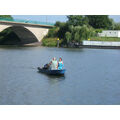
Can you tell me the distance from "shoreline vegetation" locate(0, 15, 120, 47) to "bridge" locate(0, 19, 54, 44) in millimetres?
2216

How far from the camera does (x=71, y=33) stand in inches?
3204

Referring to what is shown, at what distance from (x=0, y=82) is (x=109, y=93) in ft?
33.5

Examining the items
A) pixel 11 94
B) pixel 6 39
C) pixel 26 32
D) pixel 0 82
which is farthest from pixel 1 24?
pixel 11 94

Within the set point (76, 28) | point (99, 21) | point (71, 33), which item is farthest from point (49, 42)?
point (99, 21)

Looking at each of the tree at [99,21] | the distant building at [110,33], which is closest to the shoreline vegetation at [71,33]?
the tree at [99,21]

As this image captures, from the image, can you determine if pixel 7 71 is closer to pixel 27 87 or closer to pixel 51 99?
pixel 27 87

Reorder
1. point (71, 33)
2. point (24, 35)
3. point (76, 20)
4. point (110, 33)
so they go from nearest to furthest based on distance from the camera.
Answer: point (71, 33), point (76, 20), point (24, 35), point (110, 33)

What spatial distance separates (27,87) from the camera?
2473cm

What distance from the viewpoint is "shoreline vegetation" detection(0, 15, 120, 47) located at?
79750 mm

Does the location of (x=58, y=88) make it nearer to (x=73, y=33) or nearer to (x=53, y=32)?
(x=73, y=33)

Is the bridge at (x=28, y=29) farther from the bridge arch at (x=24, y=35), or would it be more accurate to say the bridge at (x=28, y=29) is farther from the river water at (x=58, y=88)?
the river water at (x=58, y=88)

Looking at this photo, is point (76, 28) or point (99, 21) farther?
point (99, 21)

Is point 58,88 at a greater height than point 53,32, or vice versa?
point 53,32

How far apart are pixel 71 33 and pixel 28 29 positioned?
13767 millimetres
